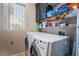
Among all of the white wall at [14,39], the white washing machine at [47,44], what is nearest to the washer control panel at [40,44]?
the white washing machine at [47,44]

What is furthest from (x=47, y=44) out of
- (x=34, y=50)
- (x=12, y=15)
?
(x=12, y=15)

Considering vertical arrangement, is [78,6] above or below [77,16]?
above

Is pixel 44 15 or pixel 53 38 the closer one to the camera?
pixel 53 38

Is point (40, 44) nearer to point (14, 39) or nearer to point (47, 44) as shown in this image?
point (47, 44)

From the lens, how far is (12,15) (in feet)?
5.28

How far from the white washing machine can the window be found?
0.21 meters

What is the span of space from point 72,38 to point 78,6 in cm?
38

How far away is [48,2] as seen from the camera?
163 cm

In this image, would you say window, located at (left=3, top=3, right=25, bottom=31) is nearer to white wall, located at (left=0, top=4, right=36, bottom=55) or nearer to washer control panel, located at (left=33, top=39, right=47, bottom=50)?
white wall, located at (left=0, top=4, right=36, bottom=55)

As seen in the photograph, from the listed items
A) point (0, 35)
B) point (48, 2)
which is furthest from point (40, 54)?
point (48, 2)

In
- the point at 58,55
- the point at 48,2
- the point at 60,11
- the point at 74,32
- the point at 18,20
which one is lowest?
the point at 58,55

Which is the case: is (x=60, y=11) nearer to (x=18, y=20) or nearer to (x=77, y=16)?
(x=77, y=16)

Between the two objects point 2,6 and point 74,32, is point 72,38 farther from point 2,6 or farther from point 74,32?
point 2,6

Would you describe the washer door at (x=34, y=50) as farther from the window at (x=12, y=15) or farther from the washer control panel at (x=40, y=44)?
the window at (x=12, y=15)
